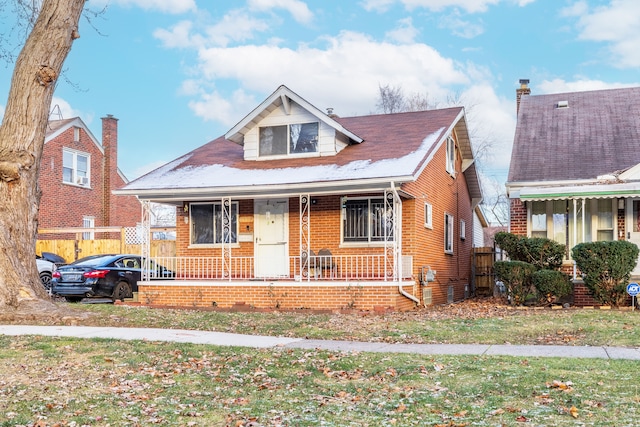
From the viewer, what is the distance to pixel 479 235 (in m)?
30.2

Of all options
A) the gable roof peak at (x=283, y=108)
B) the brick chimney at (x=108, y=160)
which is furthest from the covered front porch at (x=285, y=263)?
the brick chimney at (x=108, y=160)

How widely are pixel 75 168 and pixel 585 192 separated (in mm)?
22372

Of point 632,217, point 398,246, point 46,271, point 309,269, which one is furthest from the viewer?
point 46,271

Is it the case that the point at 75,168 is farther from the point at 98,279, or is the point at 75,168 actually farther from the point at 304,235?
the point at 304,235

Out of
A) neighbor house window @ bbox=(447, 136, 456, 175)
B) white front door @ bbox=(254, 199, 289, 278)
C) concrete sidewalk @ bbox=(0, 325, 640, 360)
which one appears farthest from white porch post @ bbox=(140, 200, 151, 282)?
neighbor house window @ bbox=(447, 136, 456, 175)

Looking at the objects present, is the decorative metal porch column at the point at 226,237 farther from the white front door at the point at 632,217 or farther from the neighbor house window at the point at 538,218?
the white front door at the point at 632,217

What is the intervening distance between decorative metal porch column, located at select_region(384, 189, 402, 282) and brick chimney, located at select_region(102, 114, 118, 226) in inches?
756

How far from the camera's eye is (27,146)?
564 inches

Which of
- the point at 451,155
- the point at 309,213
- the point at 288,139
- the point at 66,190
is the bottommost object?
the point at 309,213

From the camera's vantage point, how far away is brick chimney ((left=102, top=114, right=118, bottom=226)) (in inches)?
1305

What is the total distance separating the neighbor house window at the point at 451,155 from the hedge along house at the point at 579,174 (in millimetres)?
1887

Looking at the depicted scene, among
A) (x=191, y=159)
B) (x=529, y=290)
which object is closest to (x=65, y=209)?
(x=191, y=159)

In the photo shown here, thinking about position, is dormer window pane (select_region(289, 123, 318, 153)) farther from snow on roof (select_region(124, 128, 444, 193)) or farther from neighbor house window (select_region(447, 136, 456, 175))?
neighbor house window (select_region(447, 136, 456, 175))

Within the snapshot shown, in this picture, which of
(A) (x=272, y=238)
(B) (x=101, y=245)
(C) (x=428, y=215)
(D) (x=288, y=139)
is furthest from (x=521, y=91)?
(B) (x=101, y=245)
